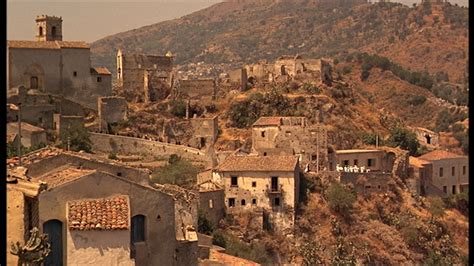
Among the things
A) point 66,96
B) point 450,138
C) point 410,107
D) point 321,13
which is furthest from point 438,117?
point 321,13

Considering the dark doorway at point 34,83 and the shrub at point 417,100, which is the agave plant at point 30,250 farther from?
the shrub at point 417,100

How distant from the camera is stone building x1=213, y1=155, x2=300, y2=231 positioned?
29.1 m

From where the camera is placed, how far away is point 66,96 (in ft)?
118

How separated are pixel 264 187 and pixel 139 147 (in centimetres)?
734

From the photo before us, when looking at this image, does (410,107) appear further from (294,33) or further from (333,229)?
(294,33)

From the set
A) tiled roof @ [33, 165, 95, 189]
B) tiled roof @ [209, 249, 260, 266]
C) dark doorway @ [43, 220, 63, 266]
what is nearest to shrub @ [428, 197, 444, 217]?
tiled roof @ [209, 249, 260, 266]

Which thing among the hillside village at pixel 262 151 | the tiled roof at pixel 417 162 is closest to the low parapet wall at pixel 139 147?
the hillside village at pixel 262 151

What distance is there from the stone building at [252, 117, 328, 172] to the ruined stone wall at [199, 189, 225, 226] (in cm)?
449

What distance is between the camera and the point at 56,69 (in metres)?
35.9

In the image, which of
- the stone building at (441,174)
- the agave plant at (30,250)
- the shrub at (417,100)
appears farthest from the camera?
the shrub at (417,100)

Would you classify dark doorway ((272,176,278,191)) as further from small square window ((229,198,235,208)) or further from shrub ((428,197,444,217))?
shrub ((428,197,444,217))

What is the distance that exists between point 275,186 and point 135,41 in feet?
301

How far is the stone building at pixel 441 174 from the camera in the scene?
35.5 metres

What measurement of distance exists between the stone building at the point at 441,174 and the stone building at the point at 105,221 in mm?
23434
